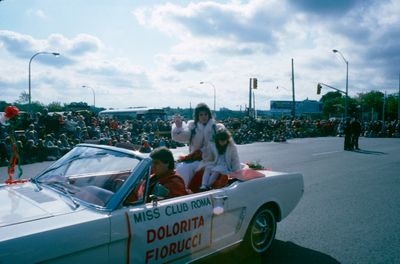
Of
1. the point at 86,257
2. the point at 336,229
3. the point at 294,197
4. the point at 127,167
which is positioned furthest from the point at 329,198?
the point at 86,257

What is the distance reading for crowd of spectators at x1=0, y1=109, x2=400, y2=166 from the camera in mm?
12609

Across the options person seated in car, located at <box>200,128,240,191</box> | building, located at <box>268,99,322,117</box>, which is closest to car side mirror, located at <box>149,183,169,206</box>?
person seated in car, located at <box>200,128,240,191</box>

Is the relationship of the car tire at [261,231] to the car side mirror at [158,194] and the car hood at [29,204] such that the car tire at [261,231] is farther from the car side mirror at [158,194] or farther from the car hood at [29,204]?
the car hood at [29,204]

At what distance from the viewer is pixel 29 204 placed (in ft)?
8.98

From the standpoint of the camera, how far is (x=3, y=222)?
2328mm

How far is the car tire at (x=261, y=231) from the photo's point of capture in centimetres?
389

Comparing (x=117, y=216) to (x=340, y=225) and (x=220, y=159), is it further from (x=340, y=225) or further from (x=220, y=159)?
(x=340, y=225)

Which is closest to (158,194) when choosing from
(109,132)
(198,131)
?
(198,131)

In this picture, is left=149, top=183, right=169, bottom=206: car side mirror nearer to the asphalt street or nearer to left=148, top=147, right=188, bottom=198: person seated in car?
left=148, top=147, right=188, bottom=198: person seated in car

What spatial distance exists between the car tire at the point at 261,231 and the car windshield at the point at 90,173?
1628 mm

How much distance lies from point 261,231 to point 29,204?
2.61 m

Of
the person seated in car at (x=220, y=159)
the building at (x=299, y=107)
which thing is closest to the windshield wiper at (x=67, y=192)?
the person seated in car at (x=220, y=159)

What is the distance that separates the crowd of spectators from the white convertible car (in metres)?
0.66

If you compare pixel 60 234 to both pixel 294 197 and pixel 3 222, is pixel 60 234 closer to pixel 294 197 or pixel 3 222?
pixel 3 222
